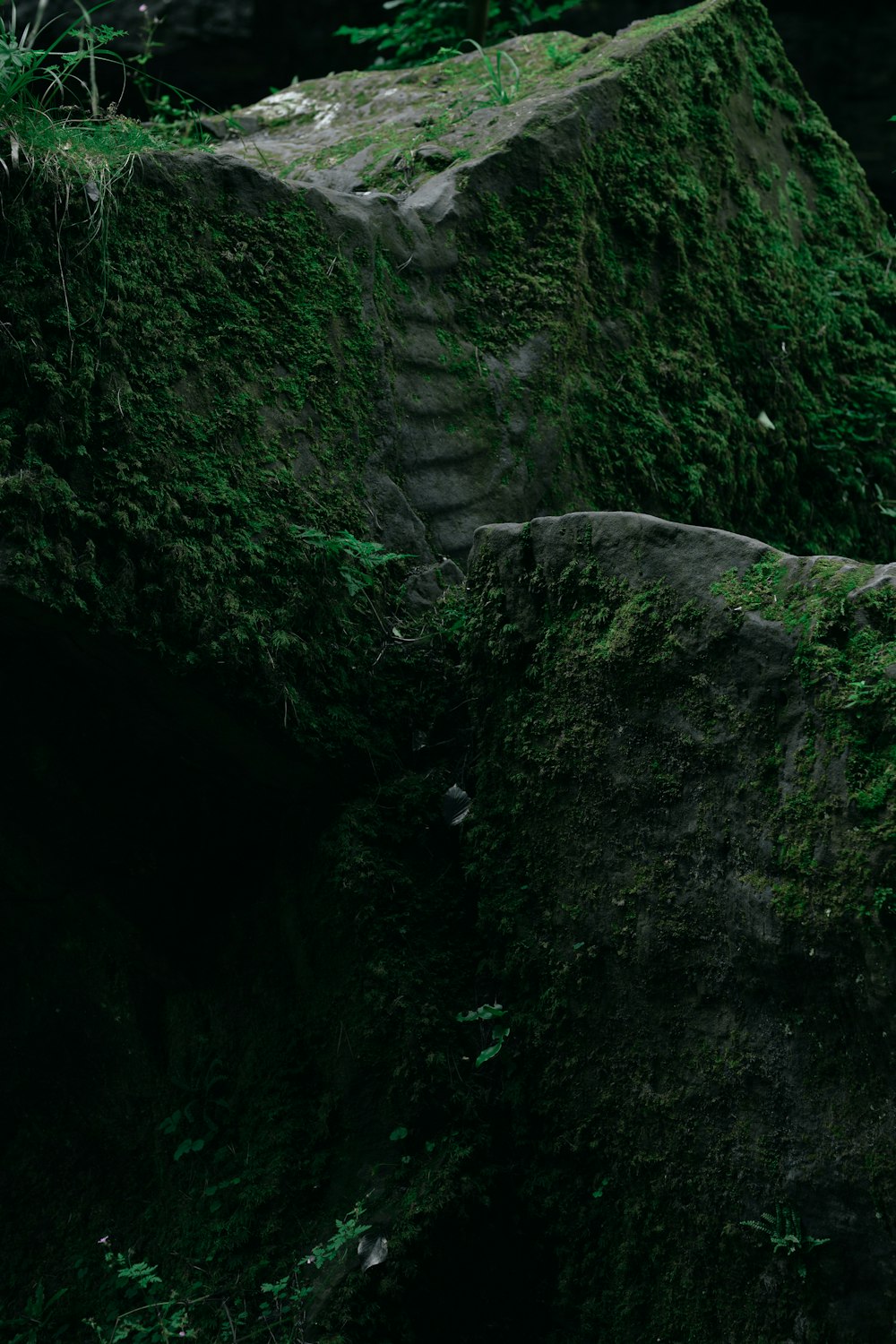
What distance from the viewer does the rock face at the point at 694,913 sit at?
2133mm

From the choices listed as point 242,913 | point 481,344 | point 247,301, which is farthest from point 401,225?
point 242,913

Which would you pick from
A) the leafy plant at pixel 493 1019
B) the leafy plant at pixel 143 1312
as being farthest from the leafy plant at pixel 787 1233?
the leafy plant at pixel 143 1312

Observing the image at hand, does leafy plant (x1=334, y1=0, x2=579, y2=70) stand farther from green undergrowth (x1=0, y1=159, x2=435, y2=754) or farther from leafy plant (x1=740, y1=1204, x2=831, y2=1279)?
leafy plant (x1=740, y1=1204, x2=831, y2=1279)

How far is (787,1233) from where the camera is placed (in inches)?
88.0

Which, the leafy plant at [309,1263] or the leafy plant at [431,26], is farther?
the leafy plant at [431,26]

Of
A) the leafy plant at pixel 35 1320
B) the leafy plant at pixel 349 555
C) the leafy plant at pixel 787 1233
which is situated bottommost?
the leafy plant at pixel 35 1320

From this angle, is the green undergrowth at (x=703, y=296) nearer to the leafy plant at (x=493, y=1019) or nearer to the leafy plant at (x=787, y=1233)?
the leafy plant at (x=493, y=1019)

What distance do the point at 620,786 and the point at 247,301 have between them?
1628mm

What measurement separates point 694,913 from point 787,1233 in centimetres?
64

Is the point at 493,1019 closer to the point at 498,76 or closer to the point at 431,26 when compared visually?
the point at 498,76

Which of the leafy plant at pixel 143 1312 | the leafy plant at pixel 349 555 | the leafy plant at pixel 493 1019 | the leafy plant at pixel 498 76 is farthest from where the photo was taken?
the leafy plant at pixel 498 76

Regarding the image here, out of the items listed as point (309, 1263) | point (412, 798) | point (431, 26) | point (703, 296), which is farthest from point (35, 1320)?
point (431, 26)

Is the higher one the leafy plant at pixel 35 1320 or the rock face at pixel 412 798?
the rock face at pixel 412 798

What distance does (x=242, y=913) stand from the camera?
3.14 meters
